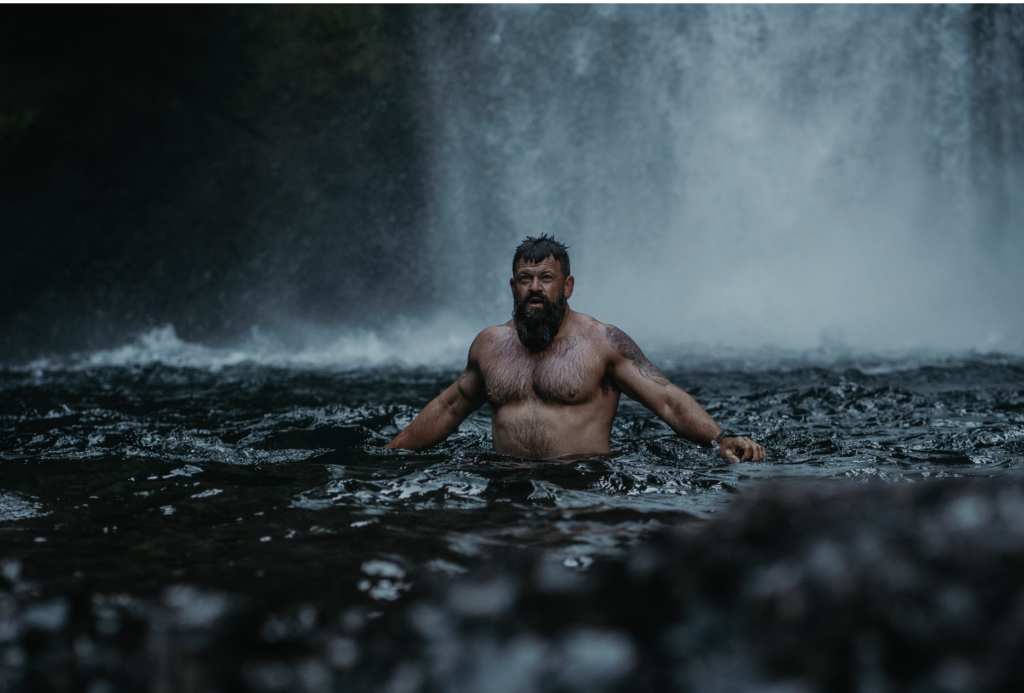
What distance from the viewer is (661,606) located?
5.52 ft

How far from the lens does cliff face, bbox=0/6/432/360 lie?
1415cm

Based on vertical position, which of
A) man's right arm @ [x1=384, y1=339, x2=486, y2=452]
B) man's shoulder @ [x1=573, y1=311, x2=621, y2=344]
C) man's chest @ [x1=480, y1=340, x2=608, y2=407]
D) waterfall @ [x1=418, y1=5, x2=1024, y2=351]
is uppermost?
waterfall @ [x1=418, y1=5, x2=1024, y2=351]

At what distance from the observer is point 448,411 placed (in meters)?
4.95

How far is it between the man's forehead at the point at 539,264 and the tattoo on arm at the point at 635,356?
1.56 feet

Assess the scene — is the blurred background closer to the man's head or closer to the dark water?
the dark water

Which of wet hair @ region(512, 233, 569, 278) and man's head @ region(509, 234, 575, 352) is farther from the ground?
wet hair @ region(512, 233, 569, 278)

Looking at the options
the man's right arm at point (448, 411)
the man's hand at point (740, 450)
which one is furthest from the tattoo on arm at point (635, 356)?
the man's right arm at point (448, 411)

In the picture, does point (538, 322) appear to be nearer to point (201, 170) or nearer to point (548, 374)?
point (548, 374)

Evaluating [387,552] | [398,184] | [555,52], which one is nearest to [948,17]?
[555,52]

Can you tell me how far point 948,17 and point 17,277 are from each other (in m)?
16.3

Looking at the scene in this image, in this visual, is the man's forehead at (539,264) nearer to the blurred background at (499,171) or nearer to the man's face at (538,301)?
the man's face at (538,301)

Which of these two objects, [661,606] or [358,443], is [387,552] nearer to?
[661,606]

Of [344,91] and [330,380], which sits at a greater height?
[344,91]

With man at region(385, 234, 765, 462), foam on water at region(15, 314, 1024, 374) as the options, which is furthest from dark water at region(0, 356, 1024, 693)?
foam on water at region(15, 314, 1024, 374)
